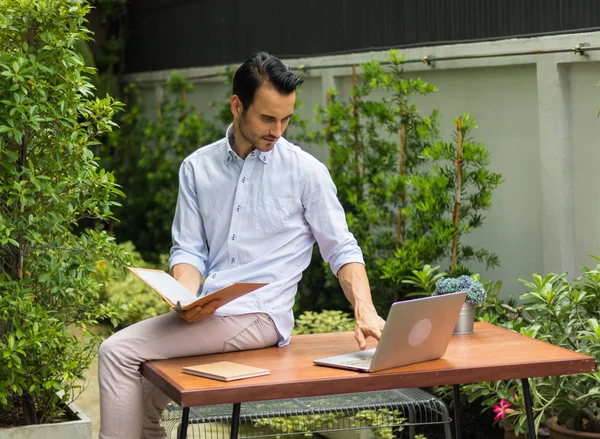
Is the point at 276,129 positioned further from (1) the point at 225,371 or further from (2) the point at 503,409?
(2) the point at 503,409

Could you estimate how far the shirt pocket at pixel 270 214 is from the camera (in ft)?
12.1

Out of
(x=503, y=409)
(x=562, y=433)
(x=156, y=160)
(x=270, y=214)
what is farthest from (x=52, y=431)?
(x=156, y=160)

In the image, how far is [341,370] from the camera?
3166 mm

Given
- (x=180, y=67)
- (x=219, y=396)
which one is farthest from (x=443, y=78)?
(x=180, y=67)

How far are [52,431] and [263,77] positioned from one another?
1691mm

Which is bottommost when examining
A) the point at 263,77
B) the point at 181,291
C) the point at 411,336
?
the point at 411,336

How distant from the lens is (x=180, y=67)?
10.5 meters

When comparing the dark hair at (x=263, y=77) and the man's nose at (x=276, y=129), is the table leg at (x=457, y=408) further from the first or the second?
the dark hair at (x=263, y=77)

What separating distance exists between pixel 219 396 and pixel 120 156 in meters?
8.59

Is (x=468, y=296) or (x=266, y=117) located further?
(x=468, y=296)

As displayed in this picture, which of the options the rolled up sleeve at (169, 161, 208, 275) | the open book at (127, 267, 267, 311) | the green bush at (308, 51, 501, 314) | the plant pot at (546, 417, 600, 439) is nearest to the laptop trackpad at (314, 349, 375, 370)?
the open book at (127, 267, 267, 311)

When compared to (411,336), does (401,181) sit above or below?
above

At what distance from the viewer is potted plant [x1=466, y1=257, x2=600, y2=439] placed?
4.27 metres

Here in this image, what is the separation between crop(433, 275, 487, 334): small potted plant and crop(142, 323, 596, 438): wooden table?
0.23 ft
